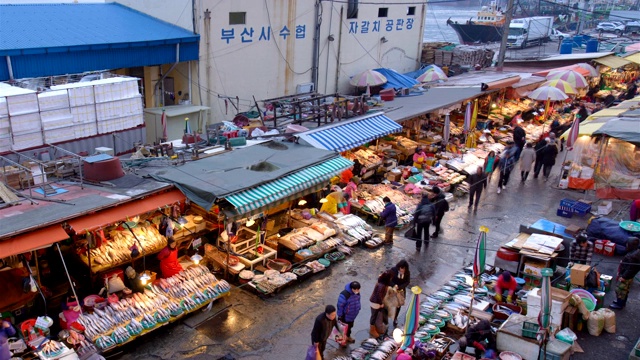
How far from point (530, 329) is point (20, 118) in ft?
33.9

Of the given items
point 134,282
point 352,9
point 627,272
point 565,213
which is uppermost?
point 352,9

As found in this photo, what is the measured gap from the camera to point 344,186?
16328mm

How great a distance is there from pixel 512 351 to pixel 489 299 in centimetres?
187

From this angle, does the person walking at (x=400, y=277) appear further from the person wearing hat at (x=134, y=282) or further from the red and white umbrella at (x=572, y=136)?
the red and white umbrella at (x=572, y=136)

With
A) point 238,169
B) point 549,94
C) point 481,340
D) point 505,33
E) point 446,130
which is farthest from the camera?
point 505,33

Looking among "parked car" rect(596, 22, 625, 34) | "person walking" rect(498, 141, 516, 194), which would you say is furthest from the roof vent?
"parked car" rect(596, 22, 625, 34)

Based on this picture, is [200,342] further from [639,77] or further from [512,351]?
[639,77]

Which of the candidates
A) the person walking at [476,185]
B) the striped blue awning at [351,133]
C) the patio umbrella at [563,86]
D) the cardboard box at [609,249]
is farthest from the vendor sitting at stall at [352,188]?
the patio umbrella at [563,86]

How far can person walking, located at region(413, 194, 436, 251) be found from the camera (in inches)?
544

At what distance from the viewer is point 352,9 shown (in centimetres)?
2367

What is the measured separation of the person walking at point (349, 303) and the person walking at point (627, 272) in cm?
568

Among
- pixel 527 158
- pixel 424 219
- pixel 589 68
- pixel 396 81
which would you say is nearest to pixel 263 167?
pixel 424 219

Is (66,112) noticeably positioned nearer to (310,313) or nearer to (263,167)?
(263,167)

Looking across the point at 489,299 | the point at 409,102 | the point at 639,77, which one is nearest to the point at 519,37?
the point at 639,77
